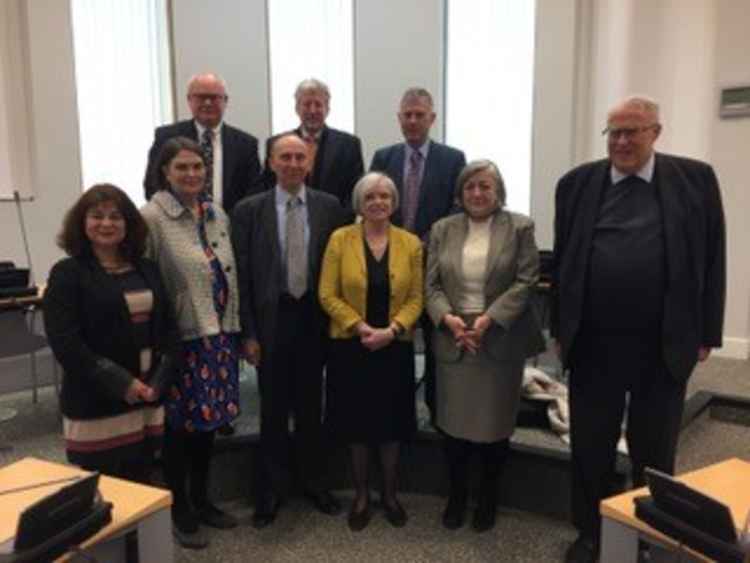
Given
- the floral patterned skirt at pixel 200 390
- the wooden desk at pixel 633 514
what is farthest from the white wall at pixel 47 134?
the wooden desk at pixel 633 514

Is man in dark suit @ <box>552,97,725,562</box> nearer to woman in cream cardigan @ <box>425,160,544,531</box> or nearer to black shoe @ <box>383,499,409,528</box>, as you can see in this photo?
woman in cream cardigan @ <box>425,160,544,531</box>

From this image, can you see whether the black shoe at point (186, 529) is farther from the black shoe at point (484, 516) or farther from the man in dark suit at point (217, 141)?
the man in dark suit at point (217, 141)

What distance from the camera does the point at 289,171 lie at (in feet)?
8.57

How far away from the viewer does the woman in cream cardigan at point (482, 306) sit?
2.57 meters

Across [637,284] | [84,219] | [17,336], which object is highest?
[84,219]

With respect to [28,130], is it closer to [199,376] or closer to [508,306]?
[199,376]

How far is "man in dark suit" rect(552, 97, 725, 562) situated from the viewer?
2123 millimetres

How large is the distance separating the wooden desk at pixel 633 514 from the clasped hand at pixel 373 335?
114 centimetres

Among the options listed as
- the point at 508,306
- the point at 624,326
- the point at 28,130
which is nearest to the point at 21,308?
the point at 28,130

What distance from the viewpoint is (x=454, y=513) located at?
2.84 m

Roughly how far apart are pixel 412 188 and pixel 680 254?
4.14 feet

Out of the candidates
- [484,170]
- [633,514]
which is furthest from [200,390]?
[633,514]

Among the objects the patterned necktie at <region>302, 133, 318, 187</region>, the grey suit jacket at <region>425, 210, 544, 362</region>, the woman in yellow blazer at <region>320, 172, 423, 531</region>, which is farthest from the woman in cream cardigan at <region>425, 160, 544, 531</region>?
the patterned necktie at <region>302, 133, 318, 187</region>

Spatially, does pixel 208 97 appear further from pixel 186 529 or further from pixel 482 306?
pixel 186 529
